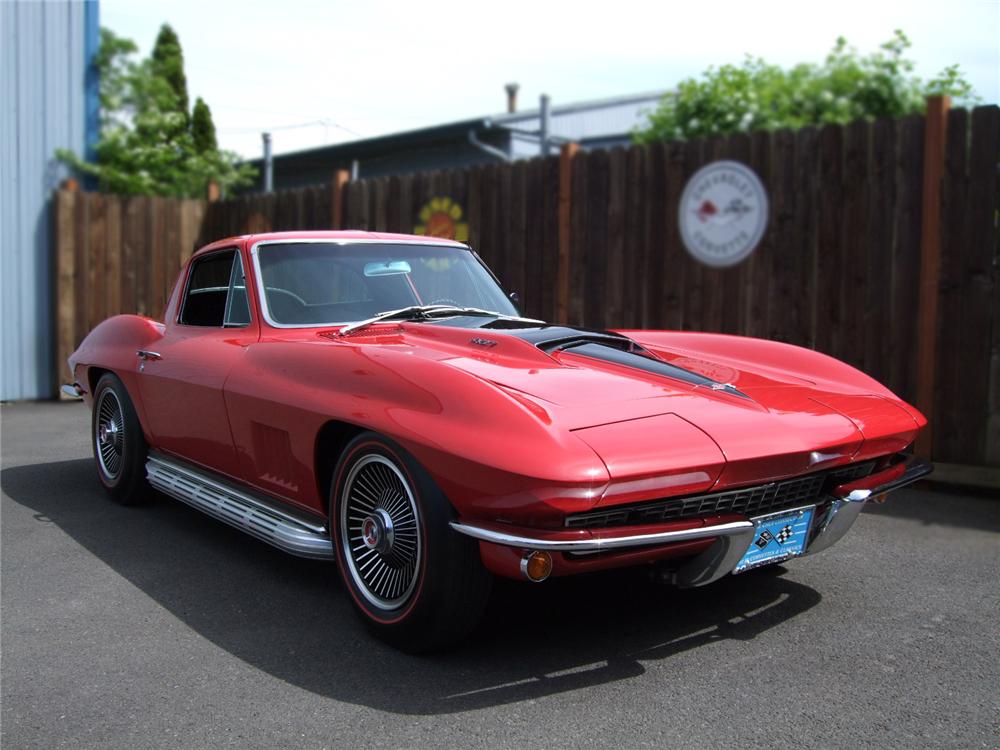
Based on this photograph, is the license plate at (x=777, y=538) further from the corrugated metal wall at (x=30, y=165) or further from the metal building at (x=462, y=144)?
the metal building at (x=462, y=144)

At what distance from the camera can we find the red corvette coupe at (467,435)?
2680 millimetres

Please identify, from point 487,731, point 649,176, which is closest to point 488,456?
point 487,731

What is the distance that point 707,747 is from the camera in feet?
8.02

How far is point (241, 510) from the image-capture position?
3.81m

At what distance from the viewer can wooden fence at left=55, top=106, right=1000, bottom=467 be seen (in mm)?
5594

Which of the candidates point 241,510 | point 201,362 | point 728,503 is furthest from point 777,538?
point 201,362

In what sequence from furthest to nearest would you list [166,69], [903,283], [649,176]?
[166,69]
[649,176]
[903,283]

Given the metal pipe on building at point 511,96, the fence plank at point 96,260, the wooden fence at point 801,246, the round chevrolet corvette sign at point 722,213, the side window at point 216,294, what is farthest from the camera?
the metal pipe on building at point 511,96

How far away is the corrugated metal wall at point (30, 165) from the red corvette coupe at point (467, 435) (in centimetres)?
610

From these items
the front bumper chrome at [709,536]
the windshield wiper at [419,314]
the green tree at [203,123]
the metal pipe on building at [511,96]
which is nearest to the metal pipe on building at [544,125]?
the green tree at [203,123]

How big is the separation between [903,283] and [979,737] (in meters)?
3.86

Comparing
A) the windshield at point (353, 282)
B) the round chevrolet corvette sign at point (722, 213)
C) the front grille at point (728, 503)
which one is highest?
the round chevrolet corvette sign at point (722, 213)

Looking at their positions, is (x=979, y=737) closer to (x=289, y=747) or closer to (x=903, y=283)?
(x=289, y=747)

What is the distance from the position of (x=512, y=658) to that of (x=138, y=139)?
437 inches
